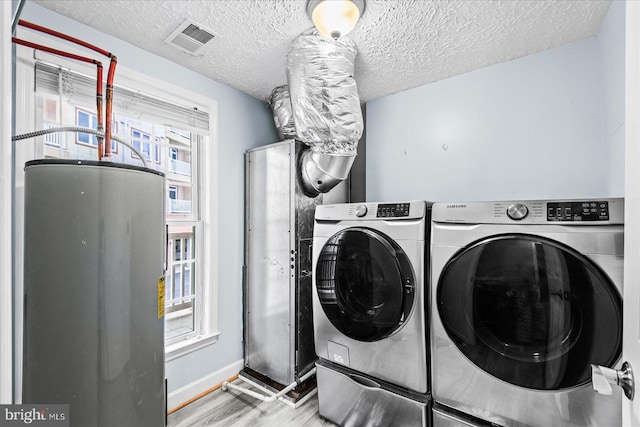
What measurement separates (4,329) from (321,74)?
1666 millimetres

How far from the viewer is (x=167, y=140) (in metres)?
2.04

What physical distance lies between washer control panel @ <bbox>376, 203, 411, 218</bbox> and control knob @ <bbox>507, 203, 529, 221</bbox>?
17.9 inches

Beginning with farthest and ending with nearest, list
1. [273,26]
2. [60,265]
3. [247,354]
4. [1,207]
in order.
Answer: [247,354] → [273,26] → [60,265] → [1,207]

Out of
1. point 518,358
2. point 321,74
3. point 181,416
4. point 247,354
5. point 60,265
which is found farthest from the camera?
point 247,354

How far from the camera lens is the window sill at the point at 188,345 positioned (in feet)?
6.33

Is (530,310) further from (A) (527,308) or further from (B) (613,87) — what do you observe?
(B) (613,87)

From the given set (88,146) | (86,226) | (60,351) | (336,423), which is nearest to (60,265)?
(86,226)

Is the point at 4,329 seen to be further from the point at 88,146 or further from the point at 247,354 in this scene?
the point at 247,354

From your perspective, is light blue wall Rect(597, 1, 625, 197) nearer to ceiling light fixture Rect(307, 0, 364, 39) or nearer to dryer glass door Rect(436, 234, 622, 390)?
dryer glass door Rect(436, 234, 622, 390)

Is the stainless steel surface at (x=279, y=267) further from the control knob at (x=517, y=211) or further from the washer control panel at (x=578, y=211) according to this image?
the washer control panel at (x=578, y=211)

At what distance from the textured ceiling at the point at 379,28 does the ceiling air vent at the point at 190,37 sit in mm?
34

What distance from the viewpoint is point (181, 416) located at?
187 centimetres

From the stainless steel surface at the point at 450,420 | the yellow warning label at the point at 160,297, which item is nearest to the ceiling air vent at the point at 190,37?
the yellow warning label at the point at 160,297

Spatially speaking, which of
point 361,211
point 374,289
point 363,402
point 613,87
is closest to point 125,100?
point 361,211
